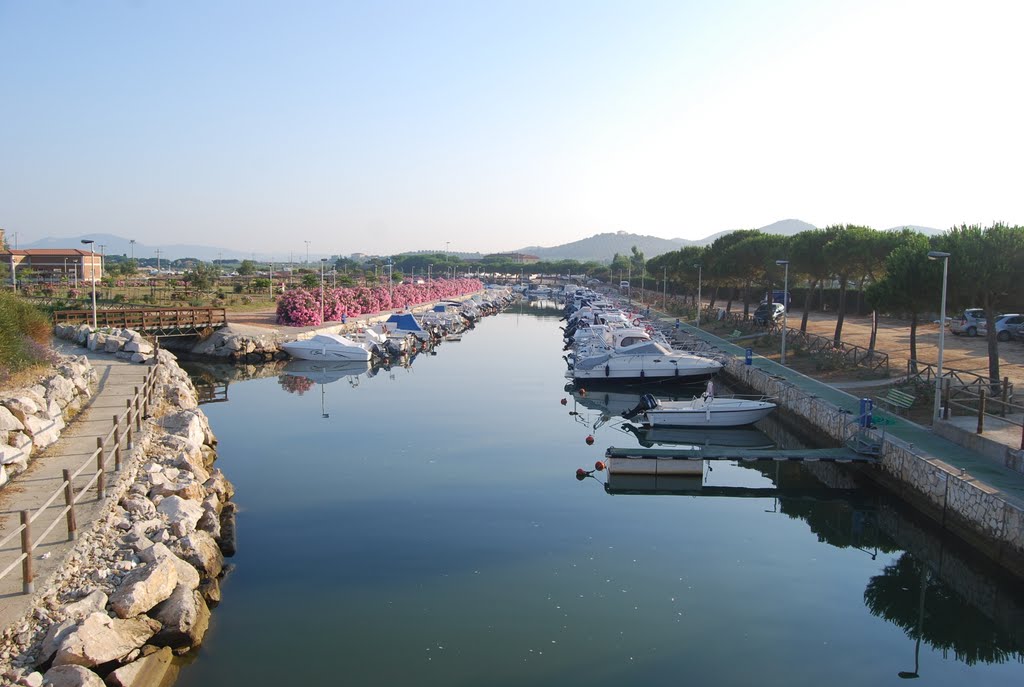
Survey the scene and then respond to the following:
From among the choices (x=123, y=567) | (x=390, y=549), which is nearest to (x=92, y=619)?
(x=123, y=567)

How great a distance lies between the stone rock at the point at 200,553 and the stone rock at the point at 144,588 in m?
1.30

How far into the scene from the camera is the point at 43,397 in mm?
17203

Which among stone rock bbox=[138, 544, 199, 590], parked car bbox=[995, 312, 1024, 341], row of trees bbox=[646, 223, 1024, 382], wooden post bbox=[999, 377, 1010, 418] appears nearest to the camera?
stone rock bbox=[138, 544, 199, 590]

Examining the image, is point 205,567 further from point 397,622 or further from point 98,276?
point 98,276

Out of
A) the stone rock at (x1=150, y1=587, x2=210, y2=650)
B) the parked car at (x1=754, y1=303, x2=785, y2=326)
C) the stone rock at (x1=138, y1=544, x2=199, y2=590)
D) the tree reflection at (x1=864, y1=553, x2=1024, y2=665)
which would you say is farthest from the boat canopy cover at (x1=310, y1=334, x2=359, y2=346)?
the tree reflection at (x1=864, y1=553, x2=1024, y2=665)

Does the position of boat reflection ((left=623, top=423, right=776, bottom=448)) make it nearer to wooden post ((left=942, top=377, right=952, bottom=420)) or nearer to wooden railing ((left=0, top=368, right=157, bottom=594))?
wooden post ((left=942, top=377, right=952, bottom=420))

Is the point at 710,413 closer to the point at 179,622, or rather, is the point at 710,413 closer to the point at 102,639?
the point at 179,622

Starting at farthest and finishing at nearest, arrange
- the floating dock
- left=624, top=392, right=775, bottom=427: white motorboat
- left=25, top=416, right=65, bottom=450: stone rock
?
left=624, top=392, right=775, bottom=427: white motorboat, the floating dock, left=25, top=416, right=65, bottom=450: stone rock

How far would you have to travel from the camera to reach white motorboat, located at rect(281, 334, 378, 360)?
41.6 meters

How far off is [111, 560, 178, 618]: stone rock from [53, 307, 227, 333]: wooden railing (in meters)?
30.5

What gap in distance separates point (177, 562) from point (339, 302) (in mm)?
46025

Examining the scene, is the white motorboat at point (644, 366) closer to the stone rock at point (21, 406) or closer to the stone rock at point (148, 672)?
the stone rock at point (21, 406)

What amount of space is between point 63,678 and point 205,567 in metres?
4.46

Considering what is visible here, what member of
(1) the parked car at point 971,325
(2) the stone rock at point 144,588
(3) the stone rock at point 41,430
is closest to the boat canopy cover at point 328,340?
(3) the stone rock at point 41,430
